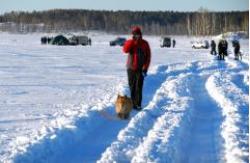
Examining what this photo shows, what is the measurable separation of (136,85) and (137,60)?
56 centimetres

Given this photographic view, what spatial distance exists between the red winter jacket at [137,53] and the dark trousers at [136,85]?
14cm


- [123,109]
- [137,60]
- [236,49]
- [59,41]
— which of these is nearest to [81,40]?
[59,41]

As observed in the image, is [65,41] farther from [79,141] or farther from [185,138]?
[79,141]

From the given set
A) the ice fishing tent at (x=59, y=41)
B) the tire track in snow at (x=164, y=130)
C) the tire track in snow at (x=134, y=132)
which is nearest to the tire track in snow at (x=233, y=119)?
the tire track in snow at (x=164, y=130)

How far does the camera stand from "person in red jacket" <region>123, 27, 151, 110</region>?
1101cm

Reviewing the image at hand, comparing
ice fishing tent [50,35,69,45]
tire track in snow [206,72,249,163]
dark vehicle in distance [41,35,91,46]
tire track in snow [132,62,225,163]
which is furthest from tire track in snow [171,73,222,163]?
dark vehicle in distance [41,35,91,46]

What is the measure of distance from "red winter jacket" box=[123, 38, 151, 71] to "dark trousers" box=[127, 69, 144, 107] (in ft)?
0.46

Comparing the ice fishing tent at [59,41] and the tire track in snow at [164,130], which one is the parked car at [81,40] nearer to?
the ice fishing tent at [59,41]

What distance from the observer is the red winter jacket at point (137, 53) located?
11023mm

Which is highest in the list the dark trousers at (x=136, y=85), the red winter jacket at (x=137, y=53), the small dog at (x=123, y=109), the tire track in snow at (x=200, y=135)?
the red winter jacket at (x=137, y=53)

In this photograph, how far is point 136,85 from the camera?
11.4 m

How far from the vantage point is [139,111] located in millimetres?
10672

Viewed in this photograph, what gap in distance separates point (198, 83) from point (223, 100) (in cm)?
546

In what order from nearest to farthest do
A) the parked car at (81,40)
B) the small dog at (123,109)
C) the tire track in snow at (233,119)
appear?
the tire track in snow at (233,119), the small dog at (123,109), the parked car at (81,40)
